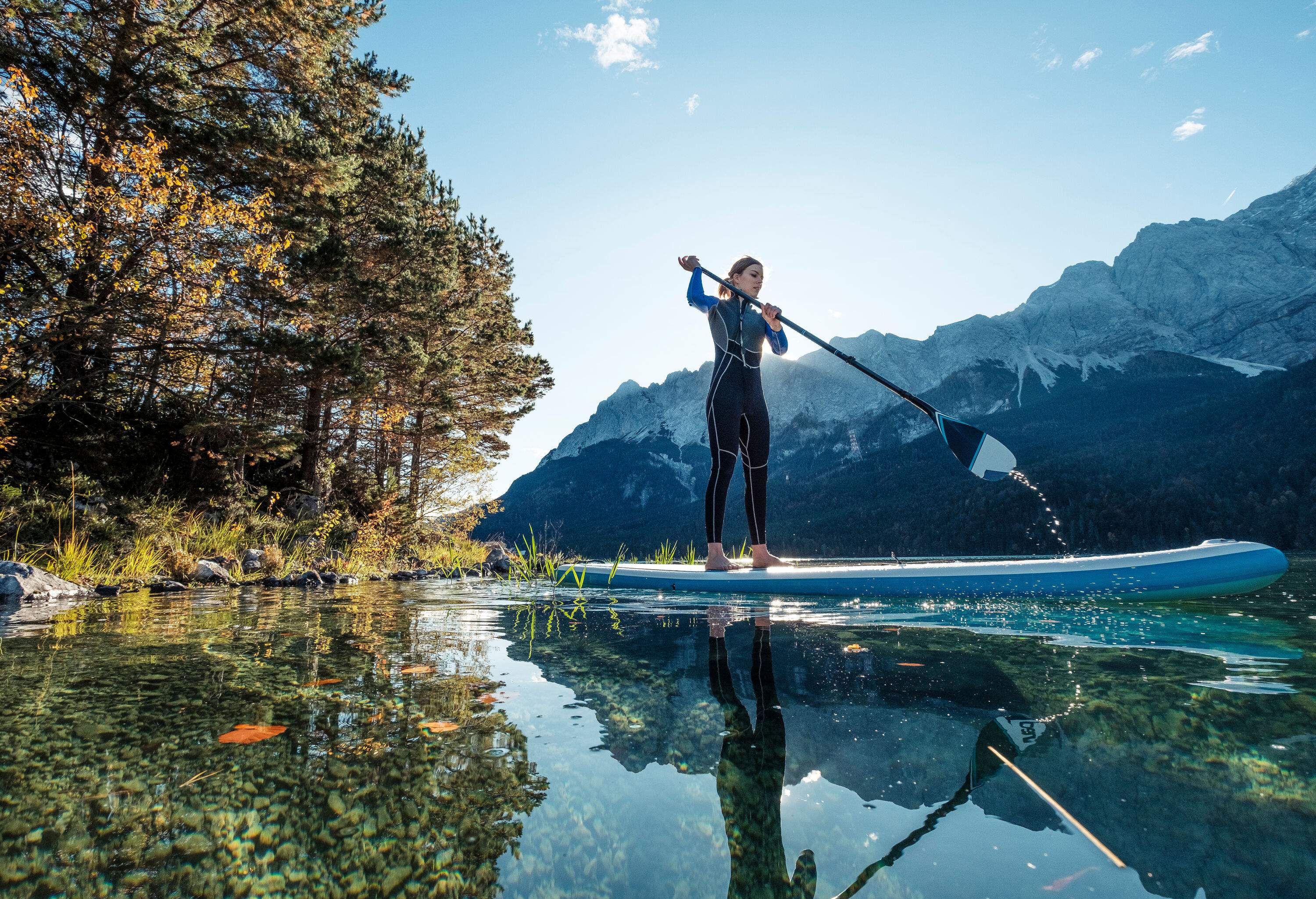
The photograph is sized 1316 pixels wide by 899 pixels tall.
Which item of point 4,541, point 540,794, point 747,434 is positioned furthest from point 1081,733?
point 4,541

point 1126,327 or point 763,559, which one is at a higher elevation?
point 1126,327

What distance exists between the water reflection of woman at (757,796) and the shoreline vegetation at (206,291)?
25.7 feet

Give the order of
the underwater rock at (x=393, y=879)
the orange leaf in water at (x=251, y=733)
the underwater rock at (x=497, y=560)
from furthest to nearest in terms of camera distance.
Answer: the underwater rock at (x=497, y=560) < the orange leaf in water at (x=251, y=733) < the underwater rock at (x=393, y=879)

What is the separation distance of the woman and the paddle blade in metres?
1.82

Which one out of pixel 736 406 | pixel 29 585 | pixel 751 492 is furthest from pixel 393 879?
pixel 29 585

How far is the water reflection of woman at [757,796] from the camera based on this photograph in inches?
36.1

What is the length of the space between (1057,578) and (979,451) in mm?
1714

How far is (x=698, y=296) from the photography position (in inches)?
251

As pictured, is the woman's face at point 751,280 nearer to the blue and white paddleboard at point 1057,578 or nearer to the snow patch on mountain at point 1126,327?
the blue and white paddleboard at point 1057,578

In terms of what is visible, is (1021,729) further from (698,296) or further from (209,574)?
(209,574)

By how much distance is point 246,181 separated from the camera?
10.5 metres

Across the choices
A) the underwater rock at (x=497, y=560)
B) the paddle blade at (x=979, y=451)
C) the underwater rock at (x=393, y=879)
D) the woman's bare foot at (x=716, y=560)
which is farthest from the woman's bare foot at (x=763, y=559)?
the underwater rock at (x=497, y=560)

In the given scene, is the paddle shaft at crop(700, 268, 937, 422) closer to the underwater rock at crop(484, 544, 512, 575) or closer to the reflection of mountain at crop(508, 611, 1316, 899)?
the reflection of mountain at crop(508, 611, 1316, 899)

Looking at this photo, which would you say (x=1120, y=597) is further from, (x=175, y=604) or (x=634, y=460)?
(x=634, y=460)
